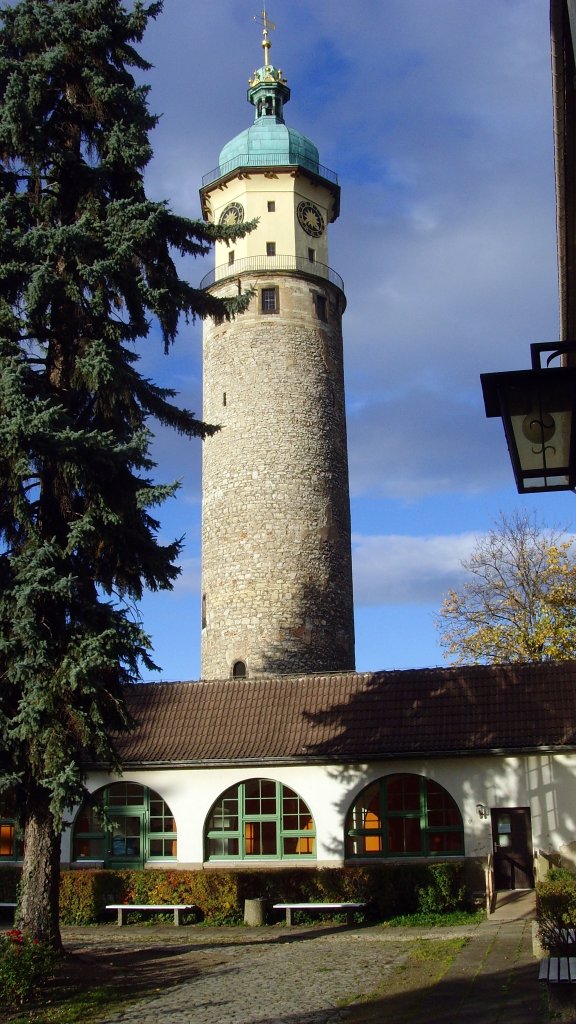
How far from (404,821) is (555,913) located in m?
9.51

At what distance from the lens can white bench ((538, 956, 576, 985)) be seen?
884cm

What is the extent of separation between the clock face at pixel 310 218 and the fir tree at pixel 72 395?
19651 mm

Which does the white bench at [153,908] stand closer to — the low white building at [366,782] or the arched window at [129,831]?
the low white building at [366,782]

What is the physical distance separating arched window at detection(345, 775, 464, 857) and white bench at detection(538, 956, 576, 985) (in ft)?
35.4

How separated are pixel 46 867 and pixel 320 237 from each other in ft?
85.8

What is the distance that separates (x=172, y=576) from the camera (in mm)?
14641

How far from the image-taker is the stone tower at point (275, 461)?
101 ft

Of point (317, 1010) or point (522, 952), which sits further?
point (522, 952)

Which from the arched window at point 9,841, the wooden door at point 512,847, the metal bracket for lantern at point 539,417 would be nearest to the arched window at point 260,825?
the wooden door at point 512,847

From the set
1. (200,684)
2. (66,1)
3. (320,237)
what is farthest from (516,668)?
(320,237)

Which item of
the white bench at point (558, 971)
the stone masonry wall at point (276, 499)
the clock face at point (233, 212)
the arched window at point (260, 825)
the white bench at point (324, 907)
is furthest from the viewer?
the clock face at point (233, 212)

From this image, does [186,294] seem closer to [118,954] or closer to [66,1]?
[66,1]

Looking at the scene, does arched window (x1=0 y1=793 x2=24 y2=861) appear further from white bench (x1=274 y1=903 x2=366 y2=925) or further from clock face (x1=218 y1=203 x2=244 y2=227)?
clock face (x1=218 y1=203 x2=244 y2=227)

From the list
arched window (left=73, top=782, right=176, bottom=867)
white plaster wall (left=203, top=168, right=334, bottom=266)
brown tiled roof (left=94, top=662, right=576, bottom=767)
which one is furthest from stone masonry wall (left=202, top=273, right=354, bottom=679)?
arched window (left=73, top=782, right=176, bottom=867)
